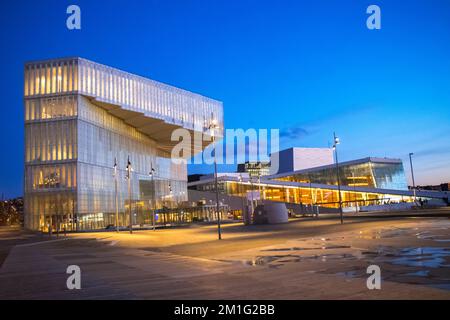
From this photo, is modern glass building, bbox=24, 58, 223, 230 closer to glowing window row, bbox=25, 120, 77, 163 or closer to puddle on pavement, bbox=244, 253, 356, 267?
glowing window row, bbox=25, 120, 77, 163

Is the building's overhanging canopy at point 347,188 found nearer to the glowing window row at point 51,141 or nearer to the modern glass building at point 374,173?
the modern glass building at point 374,173

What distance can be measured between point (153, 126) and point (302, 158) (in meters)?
68.9

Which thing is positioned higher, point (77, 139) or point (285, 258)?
point (77, 139)

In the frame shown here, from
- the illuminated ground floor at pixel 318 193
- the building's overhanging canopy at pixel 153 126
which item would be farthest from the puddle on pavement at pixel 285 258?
the illuminated ground floor at pixel 318 193

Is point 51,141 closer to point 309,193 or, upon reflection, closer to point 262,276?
point 262,276

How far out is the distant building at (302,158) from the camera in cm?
14388

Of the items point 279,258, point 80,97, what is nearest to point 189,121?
point 80,97

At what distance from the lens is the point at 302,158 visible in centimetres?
14512

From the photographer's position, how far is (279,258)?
15602 millimetres

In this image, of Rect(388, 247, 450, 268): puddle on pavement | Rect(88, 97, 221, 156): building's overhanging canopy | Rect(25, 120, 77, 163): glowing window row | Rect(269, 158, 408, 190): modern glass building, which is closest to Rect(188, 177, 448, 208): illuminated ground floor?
Rect(269, 158, 408, 190): modern glass building

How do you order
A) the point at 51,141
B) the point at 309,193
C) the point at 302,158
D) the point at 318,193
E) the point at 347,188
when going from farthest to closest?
the point at 302,158 < the point at 309,193 < the point at 318,193 < the point at 347,188 < the point at 51,141

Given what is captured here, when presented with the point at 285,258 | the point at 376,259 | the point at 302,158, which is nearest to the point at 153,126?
the point at 302,158

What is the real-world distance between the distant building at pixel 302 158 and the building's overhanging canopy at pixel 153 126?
1649 inches
